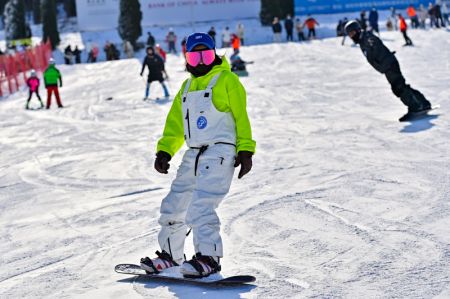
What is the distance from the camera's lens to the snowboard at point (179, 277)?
15.2ft

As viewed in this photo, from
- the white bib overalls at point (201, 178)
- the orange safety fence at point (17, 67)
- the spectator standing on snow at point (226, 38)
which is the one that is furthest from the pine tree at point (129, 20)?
the white bib overalls at point (201, 178)

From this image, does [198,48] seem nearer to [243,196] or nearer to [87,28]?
[243,196]

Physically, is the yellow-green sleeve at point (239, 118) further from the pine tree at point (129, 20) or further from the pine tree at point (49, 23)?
the pine tree at point (49, 23)

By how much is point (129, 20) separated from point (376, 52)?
30960 mm

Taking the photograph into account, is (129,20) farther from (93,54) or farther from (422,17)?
(422,17)

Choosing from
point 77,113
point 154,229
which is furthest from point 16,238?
point 77,113

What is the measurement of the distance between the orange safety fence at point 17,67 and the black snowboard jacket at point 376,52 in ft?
50.0

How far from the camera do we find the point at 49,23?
4262cm

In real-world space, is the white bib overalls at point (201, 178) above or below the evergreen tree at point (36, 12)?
above

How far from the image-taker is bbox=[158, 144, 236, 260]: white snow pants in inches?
185

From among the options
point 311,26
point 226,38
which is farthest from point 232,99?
point 311,26

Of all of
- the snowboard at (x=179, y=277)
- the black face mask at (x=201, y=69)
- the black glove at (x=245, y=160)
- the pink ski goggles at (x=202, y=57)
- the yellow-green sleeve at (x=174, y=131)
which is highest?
the pink ski goggles at (x=202, y=57)

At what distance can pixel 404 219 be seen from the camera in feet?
20.2

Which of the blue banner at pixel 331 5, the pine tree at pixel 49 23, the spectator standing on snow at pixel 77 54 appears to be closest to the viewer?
the spectator standing on snow at pixel 77 54
